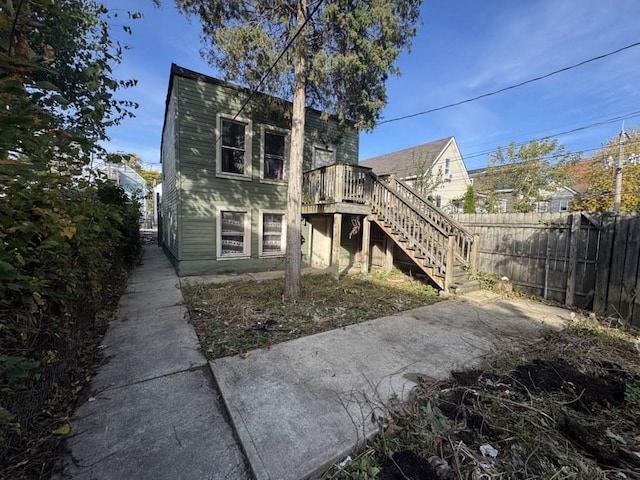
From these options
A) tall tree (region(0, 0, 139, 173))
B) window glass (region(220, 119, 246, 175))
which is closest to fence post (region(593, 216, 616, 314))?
tall tree (region(0, 0, 139, 173))

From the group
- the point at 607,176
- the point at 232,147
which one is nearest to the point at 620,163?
the point at 607,176

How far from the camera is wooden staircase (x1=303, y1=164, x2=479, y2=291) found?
251 inches

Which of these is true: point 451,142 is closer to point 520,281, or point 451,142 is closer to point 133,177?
point 520,281

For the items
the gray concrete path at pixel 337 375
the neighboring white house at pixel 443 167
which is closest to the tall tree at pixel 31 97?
the gray concrete path at pixel 337 375

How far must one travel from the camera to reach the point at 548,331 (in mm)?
4145

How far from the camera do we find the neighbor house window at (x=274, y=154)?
885 centimetres

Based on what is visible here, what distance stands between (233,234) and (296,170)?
4008 millimetres

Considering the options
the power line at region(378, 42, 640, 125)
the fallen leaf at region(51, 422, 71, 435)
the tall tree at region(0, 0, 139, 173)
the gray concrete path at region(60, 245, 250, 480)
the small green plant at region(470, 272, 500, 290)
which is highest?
the power line at region(378, 42, 640, 125)

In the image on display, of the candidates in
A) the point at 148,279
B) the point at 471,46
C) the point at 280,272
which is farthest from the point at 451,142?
the point at 148,279

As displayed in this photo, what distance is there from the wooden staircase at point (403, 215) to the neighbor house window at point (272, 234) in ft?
4.49

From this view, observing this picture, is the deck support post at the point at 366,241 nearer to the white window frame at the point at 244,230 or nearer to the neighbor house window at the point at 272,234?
the neighbor house window at the point at 272,234

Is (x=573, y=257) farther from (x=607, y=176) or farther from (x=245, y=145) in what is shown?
(x=607, y=176)

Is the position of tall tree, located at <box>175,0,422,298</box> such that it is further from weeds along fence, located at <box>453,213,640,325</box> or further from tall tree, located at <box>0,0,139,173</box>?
weeds along fence, located at <box>453,213,640,325</box>

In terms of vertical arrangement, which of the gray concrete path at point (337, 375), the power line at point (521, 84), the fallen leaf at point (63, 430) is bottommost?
the gray concrete path at point (337, 375)
